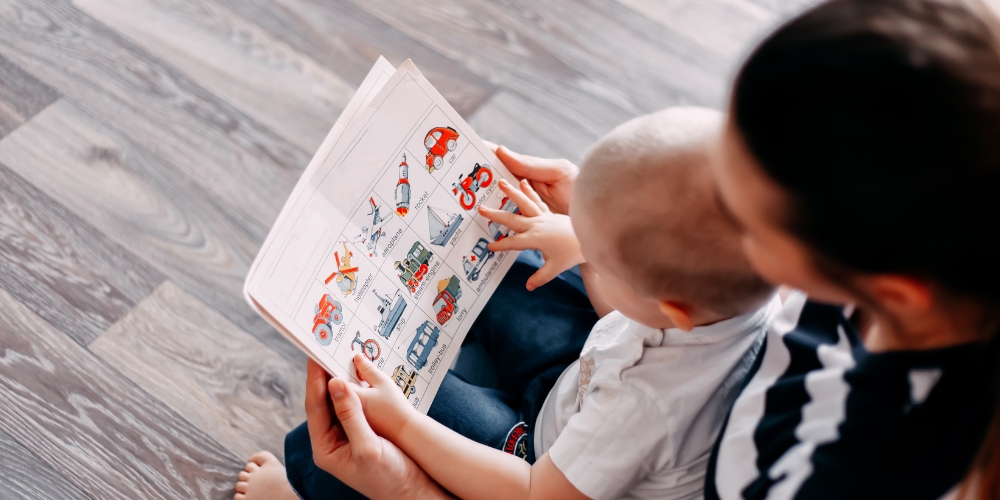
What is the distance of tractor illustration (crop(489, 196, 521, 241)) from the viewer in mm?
801

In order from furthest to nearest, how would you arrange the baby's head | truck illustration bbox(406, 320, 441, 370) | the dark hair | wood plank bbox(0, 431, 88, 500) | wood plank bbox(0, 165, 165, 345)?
wood plank bbox(0, 165, 165, 345)
wood plank bbox(0, 431, 88, 500)
truck illustration bbox(406, 320, 441, 370)
the baby's head
the dark hair

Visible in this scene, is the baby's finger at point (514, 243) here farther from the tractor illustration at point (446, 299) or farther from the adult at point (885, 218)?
the adult at point (885, 218)

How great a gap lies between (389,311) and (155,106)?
2.32 ft

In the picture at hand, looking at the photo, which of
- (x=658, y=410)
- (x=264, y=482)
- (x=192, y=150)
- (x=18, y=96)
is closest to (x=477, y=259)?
(x=658, y=410)

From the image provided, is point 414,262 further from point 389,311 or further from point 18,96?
point 18,96

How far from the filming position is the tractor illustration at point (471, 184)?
30.2 inches

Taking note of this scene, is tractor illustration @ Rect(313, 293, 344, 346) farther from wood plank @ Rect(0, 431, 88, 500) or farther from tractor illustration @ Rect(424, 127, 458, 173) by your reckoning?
wood plank @ Rect(0, 431, 88, 500)

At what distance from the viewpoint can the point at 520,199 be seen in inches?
31.2

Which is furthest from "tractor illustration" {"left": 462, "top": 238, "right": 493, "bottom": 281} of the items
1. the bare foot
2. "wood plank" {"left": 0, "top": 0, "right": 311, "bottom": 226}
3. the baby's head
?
"wood plank" {"left": 0, "top": 0, "right": 311, "bottom": 226}

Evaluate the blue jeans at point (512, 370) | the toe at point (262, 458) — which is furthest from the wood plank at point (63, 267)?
the blue jeans at point (512, 370)

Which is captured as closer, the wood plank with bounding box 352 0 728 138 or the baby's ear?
the baby's ear

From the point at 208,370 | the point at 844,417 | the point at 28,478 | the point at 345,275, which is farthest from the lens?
the point at 208,370

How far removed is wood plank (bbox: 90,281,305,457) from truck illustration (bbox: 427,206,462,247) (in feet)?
1.26

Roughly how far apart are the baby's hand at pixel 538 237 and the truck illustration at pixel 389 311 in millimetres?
123
